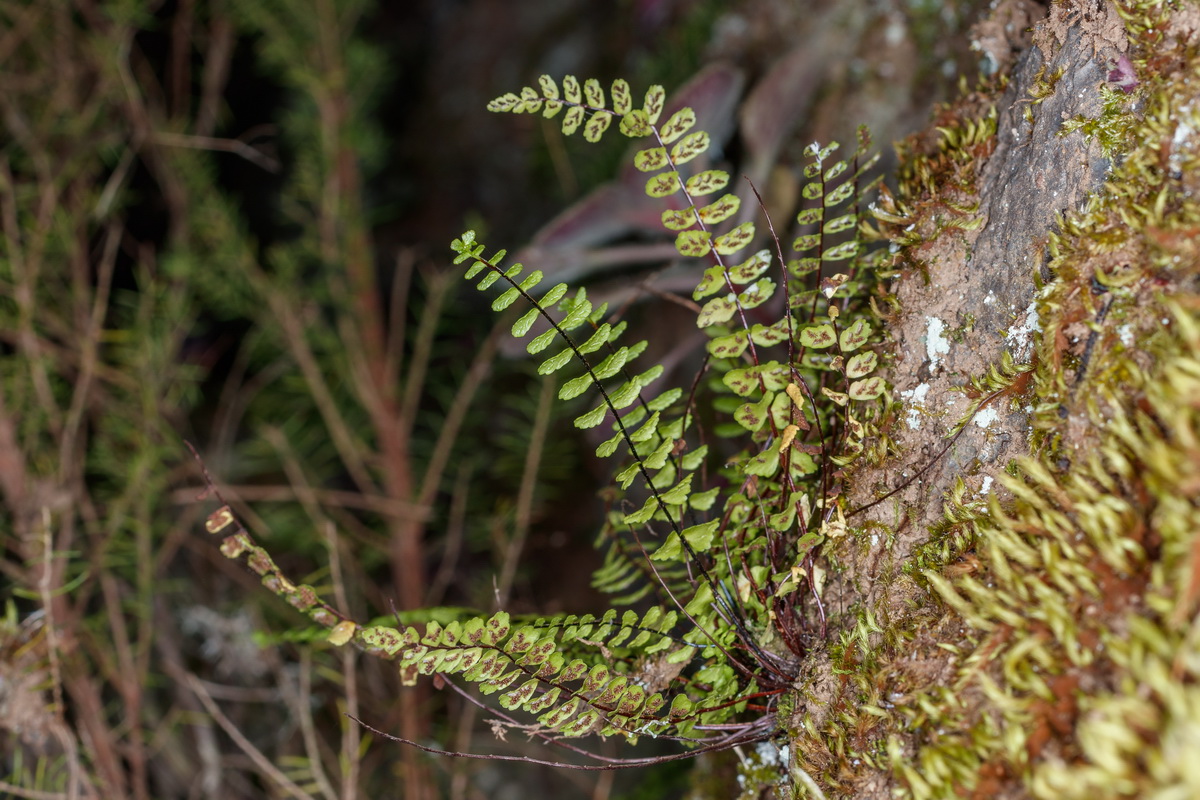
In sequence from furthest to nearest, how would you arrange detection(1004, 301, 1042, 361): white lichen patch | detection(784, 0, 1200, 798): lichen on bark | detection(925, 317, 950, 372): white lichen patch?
1. detection(925, 317, 950, 372): white lichen patch
2. detection(1004, 301, 1042, 361): white lichen patch
3. detection(784, 0, 1200, 798): lichen on bark

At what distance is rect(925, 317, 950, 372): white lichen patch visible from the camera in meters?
1.14

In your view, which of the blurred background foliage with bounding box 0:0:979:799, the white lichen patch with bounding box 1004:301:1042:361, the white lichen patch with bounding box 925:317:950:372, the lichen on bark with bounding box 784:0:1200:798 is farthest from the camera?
the blurred background foliage with bounding box 0:0:979:799

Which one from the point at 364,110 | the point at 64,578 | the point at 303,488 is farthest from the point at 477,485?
the point at 364,110

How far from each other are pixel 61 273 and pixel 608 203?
205 cm

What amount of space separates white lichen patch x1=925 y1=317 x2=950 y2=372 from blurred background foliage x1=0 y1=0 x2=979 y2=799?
856mm

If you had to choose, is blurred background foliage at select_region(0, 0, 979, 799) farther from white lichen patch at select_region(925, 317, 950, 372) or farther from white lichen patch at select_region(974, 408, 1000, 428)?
white lichen patch at select_region(974, 408, 1000, 428)

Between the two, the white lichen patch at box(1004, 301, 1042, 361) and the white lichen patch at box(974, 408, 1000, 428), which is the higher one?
the white lichen patch at box(1004, 301, 1042, 361)

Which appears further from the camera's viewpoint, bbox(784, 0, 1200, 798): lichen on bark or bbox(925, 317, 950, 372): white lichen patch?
bbox(925, 317, 950, 372): white lichen patch

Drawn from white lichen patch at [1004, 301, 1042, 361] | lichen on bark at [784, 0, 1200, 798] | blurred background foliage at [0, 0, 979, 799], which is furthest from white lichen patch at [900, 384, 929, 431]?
blurred background foliage at [0, 0, 979, 799]

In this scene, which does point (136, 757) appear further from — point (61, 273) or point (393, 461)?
point (61, 273)

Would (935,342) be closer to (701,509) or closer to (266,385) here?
(701,509)

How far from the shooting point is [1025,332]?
1051mm

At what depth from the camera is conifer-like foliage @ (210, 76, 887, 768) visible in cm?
106

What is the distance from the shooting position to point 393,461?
246 centimetres
